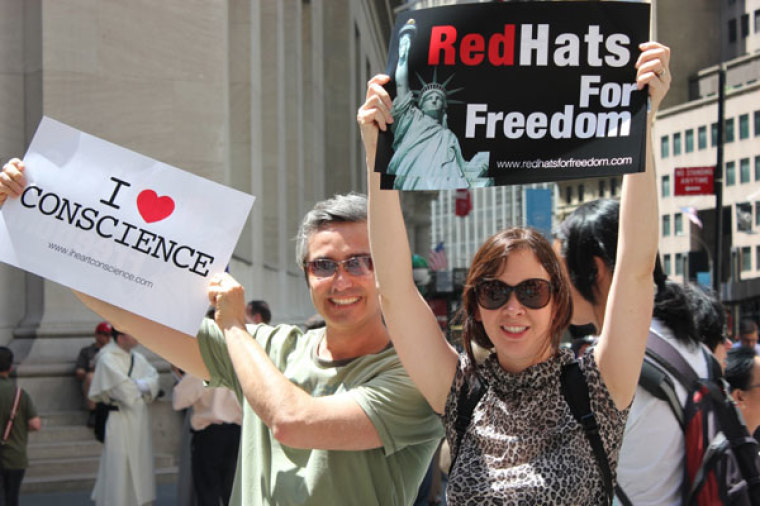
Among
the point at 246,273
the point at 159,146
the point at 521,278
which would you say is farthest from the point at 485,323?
the point at 246,273

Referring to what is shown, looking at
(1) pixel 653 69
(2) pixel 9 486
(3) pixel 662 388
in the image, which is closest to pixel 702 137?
(2) pixel 9 486

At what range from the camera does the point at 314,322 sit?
7.59m

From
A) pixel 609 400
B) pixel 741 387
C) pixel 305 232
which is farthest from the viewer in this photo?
pixel 741 387

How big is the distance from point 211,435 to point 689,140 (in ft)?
277

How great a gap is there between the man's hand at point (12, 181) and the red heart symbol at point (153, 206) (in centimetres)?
42

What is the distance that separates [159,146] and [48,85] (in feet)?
4.52

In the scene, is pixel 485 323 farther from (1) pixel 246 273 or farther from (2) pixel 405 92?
(1) pixel 246 273

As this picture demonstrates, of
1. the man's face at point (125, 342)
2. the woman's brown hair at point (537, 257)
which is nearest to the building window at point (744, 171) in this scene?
the man's face at point (125, 342)

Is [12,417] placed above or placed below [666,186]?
below

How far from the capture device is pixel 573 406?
259cm

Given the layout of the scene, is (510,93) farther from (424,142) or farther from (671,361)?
(671,361)

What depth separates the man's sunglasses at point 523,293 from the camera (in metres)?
2.72

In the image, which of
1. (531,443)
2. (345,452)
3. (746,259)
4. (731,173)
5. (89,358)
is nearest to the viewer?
(531,443)

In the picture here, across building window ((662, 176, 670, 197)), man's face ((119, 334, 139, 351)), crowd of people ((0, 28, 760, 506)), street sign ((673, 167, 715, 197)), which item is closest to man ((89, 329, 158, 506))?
man's face ((119, 334, 139, 351))
